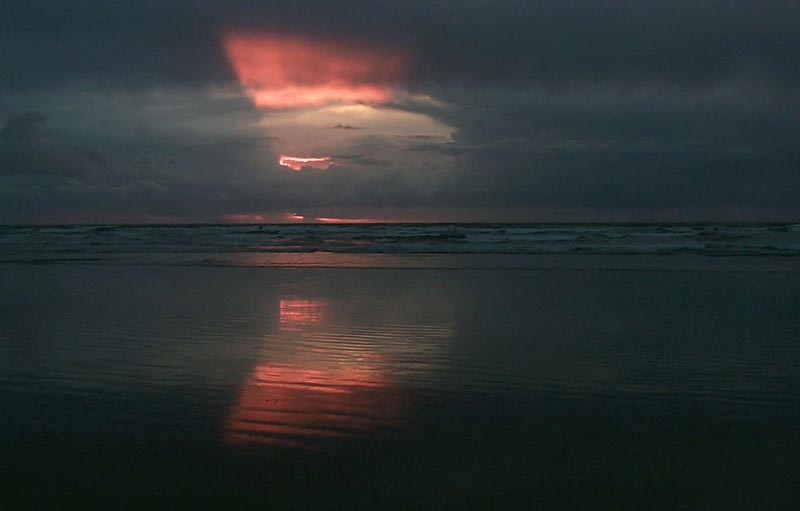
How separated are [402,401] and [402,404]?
0.28ft

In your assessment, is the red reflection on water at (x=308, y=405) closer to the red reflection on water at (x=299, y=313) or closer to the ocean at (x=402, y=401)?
the ocean at (x=402, y=401)

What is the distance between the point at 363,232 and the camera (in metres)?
53.4

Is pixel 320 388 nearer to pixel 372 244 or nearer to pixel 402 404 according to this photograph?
pixel 402 404

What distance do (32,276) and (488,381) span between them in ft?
49.4

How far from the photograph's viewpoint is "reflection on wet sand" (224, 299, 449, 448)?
16.3 ft

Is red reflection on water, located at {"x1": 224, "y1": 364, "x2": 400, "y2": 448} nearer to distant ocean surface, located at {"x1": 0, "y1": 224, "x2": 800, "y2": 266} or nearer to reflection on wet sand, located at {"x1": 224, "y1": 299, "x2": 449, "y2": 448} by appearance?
reflection on wet sand, located at {"x1": 224, "y1": 299, "x2": 449, "y2": 448}

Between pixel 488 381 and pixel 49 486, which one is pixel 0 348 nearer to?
pixel 49 486

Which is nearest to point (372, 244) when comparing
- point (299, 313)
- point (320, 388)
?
point (299, 313)

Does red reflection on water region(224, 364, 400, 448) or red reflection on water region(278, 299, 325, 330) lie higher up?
red reflection on water region(224, 364, 400, 448)

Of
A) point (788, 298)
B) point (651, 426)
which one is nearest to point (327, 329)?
point (651, 426)

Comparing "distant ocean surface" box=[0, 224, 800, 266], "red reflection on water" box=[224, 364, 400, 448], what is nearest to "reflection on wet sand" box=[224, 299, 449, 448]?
"red reflection on water" box=[224, 364, 400, 448]

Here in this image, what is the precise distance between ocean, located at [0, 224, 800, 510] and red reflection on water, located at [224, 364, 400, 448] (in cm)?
3

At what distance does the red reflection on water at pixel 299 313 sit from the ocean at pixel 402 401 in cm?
7

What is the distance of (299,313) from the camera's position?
36.2 feet
